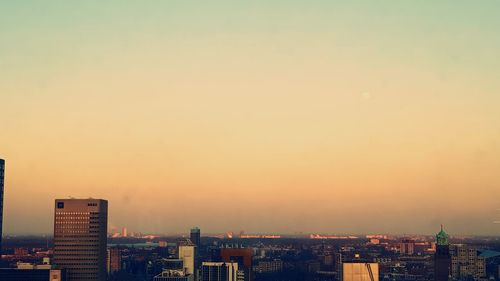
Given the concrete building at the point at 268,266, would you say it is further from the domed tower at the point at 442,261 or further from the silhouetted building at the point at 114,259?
the domed tower at the point at 442,261

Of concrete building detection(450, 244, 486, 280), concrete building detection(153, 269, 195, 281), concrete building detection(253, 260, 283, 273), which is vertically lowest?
concrete building detection(253, 260, 283, 273)

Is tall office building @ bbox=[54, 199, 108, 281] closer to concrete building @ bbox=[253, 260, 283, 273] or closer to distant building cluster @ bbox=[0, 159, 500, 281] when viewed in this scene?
distant building cluster @ bbox=[0, 159, 500, 281]

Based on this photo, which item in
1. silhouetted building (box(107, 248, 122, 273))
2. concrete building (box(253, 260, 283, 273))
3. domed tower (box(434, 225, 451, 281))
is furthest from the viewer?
concrete building (box(253, 260, 283, 273))

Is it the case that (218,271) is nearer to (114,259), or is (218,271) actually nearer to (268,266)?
(114,259)

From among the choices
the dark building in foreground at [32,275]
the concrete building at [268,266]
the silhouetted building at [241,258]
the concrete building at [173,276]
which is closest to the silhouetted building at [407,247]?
the concrete building at [268,266]

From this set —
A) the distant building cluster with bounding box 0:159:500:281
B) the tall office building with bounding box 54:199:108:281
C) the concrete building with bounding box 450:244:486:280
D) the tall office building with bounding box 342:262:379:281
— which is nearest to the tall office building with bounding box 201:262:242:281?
the distant building cluster with bounding box 0:159:500:281
